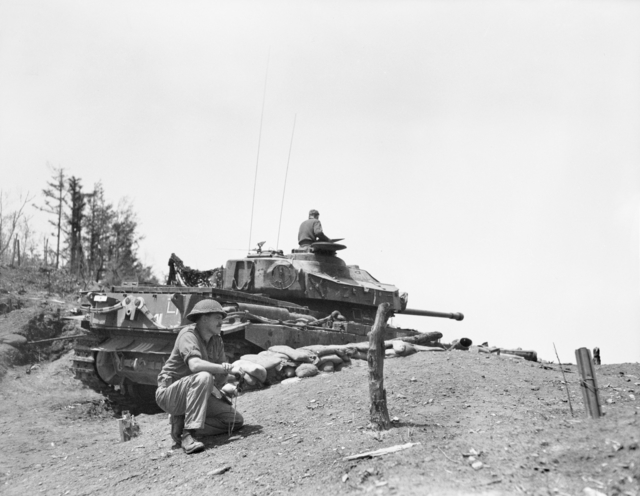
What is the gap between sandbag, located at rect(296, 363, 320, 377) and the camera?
29.6 ft

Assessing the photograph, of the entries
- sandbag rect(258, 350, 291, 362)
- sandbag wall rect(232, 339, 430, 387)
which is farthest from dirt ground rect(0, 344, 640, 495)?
sandbag rect(258, 350, 291, 362)

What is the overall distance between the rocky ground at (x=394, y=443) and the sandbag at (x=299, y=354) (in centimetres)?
46

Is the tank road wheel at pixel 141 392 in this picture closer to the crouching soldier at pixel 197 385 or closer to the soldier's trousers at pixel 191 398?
the crouching soldier at pixel 197 385

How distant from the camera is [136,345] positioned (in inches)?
420

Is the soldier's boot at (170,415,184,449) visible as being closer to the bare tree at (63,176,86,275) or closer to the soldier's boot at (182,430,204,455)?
the soldier's boot at (182,430,204,455)

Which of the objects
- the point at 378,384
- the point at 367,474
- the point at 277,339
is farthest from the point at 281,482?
the point at 277,339

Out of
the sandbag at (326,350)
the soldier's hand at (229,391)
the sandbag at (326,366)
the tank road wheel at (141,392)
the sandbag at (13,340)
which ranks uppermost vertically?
the sandbag at (326,350)

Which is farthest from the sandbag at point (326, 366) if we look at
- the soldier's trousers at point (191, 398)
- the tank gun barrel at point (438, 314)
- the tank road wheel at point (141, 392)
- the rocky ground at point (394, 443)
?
the tank gun barrel at point (438, 314)

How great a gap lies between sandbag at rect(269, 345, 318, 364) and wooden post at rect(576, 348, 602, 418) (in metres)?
4.75

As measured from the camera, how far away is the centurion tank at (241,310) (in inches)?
396

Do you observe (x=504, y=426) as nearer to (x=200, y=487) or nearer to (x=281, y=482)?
(x=281, y=482)

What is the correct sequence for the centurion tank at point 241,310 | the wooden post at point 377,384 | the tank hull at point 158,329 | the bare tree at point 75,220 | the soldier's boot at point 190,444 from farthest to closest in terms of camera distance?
1. the bare tree at point 75,220
2. the centurion tank at point 241,310
3. the tank hull at point 158,329
4. the soldier's boot at point 190,444
5. the wooden post at point 377,384

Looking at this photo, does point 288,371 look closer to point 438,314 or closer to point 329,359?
point 329,359

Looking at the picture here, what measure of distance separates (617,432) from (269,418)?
138 inches
